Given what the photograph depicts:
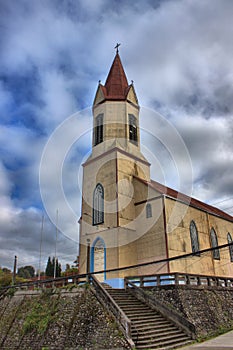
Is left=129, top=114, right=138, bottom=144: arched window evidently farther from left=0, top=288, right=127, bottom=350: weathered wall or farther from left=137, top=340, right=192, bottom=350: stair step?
left=137, top=340, right=192, bottom=350: stair step

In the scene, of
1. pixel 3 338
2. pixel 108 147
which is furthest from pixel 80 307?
pixel 108 147

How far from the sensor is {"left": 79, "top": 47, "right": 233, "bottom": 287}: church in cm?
2250

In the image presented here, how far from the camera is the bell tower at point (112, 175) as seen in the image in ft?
76.2

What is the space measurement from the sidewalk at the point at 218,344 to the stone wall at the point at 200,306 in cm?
63

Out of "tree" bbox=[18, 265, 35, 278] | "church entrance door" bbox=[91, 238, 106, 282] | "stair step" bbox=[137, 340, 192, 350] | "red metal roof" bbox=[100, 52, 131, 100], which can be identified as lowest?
"stair step" bbox=[137, 340, 192, 350]

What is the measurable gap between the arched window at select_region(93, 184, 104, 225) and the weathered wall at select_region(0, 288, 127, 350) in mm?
8618

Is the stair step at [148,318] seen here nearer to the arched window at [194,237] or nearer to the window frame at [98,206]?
the window frame at [98,206]

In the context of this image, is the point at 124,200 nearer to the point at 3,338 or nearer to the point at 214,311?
the point at 214,311

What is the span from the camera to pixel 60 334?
13.4 m

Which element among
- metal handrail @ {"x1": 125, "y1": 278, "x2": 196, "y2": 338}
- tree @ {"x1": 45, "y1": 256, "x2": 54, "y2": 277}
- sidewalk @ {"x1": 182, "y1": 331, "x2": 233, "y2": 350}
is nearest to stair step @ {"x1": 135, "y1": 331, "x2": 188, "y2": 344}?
metal handrail @ {"x1": 125, "y1": 278, "x2": 196, "y2": 338}

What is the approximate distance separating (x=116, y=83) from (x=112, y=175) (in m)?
11.3

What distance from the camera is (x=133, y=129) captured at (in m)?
28.7

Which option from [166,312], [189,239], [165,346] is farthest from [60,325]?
[189,239]

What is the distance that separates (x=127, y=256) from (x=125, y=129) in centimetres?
A: 1206
